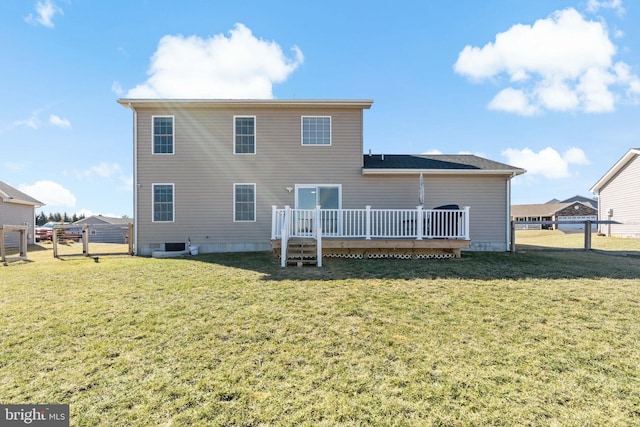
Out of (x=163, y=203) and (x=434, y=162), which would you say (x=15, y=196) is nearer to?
(x=163, y=203)

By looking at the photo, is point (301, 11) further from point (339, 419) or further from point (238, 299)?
point (339, 419)

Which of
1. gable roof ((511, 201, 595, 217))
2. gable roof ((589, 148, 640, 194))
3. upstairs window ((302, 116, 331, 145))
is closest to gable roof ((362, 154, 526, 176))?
upstairs window ((302, 116, 331, 145))

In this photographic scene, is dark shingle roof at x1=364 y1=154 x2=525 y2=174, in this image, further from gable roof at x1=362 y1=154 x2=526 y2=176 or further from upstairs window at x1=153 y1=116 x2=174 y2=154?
upstairs window at x1=153 y1=116 x2=174 y2=154

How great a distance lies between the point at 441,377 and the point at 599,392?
135 cm

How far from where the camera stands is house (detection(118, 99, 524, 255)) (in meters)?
10.8

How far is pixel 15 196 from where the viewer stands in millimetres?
18484

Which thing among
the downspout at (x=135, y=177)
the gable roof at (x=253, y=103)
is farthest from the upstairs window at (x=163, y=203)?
the gable roof at (x=253, y=103)

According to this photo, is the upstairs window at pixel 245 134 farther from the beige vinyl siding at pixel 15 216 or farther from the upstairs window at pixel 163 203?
the beige vinyl siding at pixel 15 216

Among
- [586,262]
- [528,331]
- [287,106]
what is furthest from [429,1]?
[528,331]

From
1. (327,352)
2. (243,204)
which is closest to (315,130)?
(243,204)

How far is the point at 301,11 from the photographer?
436 inches

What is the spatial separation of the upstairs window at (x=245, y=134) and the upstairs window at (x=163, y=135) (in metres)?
2.45

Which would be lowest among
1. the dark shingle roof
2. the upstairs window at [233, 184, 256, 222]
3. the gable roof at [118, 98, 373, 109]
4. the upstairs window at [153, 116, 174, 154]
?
the upstairs window at [233, 184, 256, 222]

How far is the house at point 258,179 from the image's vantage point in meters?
10.8
